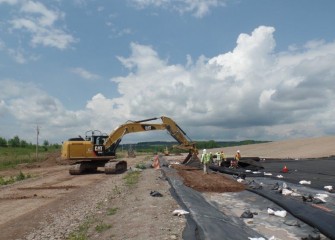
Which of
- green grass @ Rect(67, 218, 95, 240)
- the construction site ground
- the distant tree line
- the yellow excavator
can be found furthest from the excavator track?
the distant tree line

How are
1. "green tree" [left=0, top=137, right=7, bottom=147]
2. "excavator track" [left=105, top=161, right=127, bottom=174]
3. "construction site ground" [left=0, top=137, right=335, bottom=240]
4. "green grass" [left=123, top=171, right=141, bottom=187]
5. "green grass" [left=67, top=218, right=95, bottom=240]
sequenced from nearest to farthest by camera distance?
"green grass" [left=67, top=218, right=95, bottom=240], "construction site ground" [left=0, top=137, right=335, bottom=240], "green grass" [left=123, top=171, right=141, bottom=187], "excavator track" [left=105, top=161, right=127, bottom=174], "green tree" [left=0, top=137, right=7, bottom=147]

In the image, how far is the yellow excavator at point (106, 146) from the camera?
26453 mm

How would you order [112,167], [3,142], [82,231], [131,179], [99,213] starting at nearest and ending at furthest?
[82,231] → [99,213] → [131,179] → [112,167] → [3,142]

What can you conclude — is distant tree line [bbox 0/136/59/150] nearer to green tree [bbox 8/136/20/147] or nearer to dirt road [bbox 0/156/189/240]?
green tree [bbox 8/136/20/147]

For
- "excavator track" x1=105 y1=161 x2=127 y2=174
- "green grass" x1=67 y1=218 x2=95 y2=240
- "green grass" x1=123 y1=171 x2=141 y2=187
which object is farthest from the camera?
"excavator track" x1=105 y1=161 x2=127 y2=174

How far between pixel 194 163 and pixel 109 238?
2115 cm

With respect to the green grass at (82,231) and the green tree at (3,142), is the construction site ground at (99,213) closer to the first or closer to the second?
the green grass at (82,231)

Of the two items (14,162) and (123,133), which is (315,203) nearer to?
(123,133)

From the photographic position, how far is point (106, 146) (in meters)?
27.2

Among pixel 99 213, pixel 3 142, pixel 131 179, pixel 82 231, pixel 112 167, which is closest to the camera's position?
Result: pixel 82 231

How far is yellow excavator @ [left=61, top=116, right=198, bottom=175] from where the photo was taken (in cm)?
2645

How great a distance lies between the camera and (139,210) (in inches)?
439

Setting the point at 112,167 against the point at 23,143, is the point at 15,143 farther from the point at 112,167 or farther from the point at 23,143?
the point at 112,167

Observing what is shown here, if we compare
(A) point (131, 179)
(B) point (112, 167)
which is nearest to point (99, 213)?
(A) point (131, 179)
